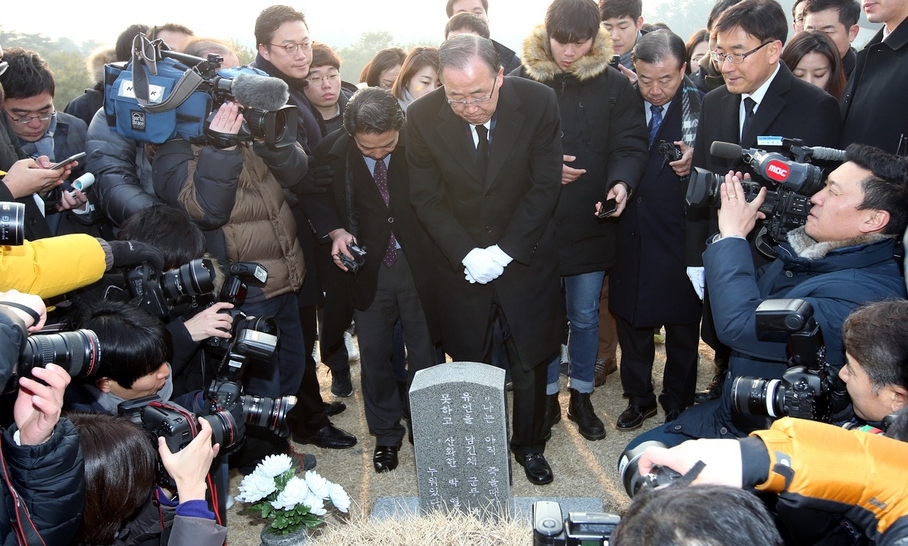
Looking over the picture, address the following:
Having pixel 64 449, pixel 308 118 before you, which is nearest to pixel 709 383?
pixel 308 118

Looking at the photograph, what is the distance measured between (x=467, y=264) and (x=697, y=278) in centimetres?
126

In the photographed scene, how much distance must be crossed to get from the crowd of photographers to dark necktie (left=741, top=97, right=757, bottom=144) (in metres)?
0.02

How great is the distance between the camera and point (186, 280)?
3012mm

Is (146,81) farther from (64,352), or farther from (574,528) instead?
(574,528)

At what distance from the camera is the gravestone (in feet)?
11.8

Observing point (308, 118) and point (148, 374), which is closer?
point (148, 374)

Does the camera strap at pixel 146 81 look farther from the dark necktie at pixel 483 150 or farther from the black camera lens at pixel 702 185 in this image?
the black camera lens at pixel 702 185

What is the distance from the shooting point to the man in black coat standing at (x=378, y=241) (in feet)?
13.2

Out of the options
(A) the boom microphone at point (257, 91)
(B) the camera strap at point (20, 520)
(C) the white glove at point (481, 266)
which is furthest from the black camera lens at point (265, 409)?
(A) the boom microphone at point (257, 91)

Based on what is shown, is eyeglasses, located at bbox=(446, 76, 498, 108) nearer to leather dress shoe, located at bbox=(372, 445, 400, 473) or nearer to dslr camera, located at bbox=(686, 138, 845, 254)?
dslr camera, located at bbox=(686, 138, 845, 254)

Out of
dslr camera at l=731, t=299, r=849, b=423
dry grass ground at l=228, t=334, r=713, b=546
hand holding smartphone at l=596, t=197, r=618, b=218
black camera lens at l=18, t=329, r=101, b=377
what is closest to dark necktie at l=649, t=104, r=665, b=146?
hand holding smartphone at l=596, t=197, r=618, b=218

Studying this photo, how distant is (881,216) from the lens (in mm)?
2674

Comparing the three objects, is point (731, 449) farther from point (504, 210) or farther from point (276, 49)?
point (276, 49)

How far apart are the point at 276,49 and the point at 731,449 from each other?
357cm
